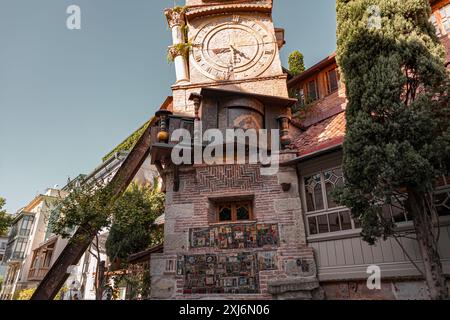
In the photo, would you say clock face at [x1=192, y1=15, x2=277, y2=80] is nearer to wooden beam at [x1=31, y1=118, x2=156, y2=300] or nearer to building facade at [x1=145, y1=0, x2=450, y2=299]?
building facade at [x1=145, y1=0, x2=450, y2=299]

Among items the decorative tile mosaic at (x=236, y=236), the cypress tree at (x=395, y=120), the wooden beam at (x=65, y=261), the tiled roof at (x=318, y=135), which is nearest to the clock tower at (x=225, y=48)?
the tiled roof at (x=318, y=135)

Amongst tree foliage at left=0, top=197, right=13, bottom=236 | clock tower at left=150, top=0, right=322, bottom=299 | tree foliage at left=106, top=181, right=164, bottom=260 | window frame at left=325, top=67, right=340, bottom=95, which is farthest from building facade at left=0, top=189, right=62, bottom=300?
window frame at left=325, top=67, right=340, bottom=95

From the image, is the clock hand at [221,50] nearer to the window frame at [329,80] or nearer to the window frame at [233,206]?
the window frame at [329,80]

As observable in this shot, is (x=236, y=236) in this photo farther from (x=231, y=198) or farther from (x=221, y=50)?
(x=221, y=50)

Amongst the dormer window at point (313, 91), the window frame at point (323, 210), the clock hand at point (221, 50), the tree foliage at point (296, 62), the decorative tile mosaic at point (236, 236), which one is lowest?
the decorative tile mosaic at point (236, 236)

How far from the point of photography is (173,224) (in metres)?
7.92

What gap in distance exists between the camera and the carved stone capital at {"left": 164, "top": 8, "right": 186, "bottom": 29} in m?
11.4

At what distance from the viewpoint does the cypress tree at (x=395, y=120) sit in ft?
15.5

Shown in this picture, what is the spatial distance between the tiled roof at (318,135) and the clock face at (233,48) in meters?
2.75

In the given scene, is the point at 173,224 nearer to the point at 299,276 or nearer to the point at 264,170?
the point at 264,170
